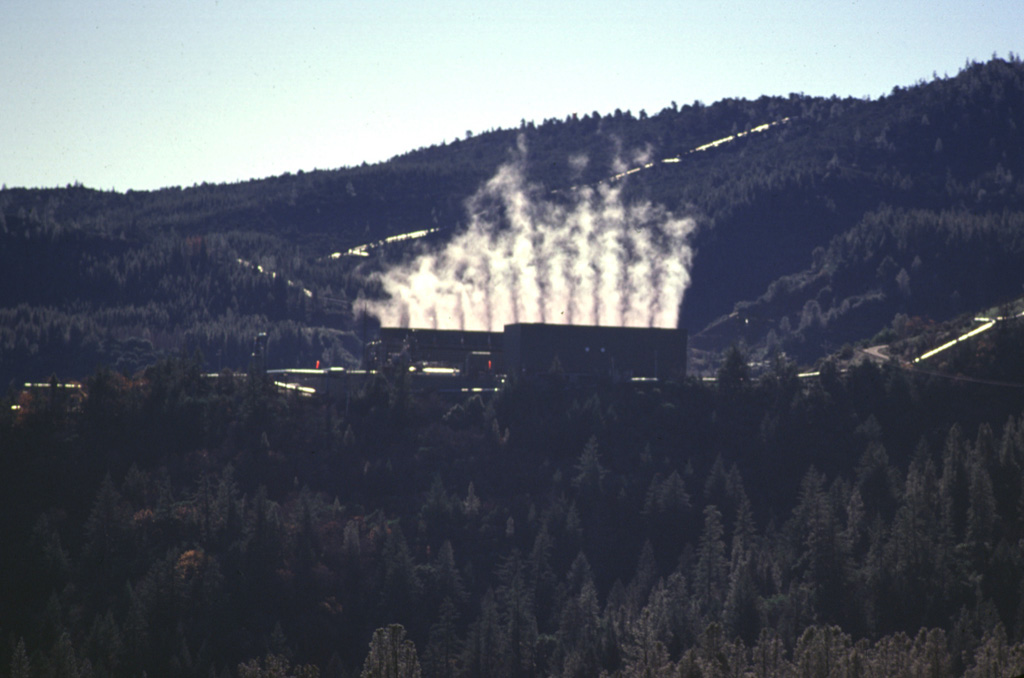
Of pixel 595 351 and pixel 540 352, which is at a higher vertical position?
pixel 540 352

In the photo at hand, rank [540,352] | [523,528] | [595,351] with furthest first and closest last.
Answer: [595,351] < [540,352] < [523,528]

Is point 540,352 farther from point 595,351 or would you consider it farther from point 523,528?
point 523,528

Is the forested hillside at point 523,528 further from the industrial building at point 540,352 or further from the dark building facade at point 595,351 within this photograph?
the industrial building at point 540,352

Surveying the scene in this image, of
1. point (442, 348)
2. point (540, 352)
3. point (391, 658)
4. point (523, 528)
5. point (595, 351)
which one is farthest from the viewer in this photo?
point (442, 348)

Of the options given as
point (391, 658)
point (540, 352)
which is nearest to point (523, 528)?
point (540, 352)

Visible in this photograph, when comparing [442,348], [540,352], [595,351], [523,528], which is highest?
[442,348]

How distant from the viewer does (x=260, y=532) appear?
13975 centimetres

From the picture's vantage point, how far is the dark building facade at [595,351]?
558 ft

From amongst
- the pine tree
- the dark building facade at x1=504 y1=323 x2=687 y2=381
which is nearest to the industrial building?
the dark building facade at x1=504 y1=323 x2=687 y2=381

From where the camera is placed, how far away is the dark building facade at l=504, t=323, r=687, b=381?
558 feet

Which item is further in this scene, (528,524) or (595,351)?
(595,351)

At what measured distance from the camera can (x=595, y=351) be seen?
564ft

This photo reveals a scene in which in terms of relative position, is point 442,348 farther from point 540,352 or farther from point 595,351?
point 595,351

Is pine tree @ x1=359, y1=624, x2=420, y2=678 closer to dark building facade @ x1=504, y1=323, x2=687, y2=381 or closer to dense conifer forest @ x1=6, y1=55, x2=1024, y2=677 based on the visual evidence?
dense conifer forest @ x1=6, y1=55, x2=1024, y2=677
